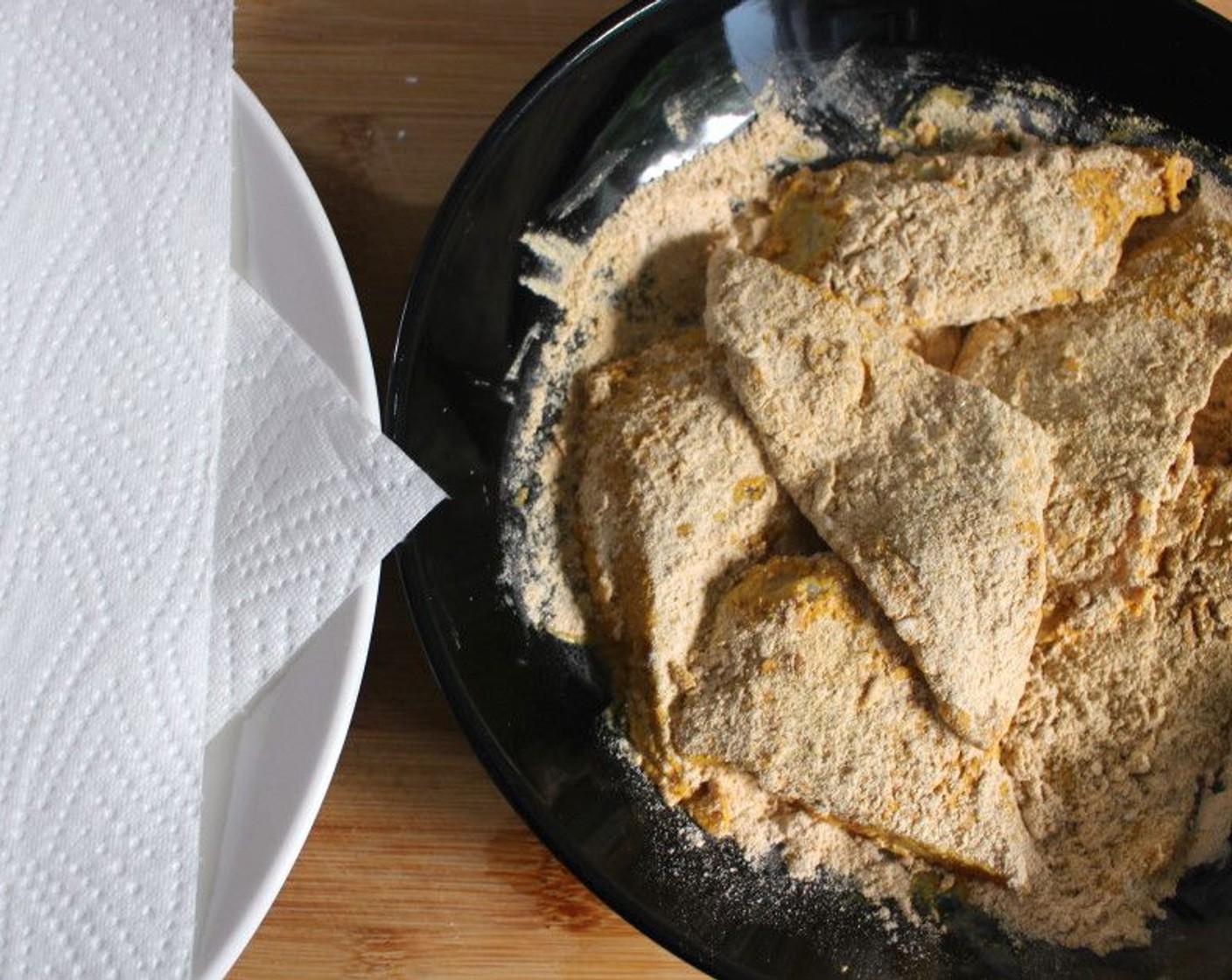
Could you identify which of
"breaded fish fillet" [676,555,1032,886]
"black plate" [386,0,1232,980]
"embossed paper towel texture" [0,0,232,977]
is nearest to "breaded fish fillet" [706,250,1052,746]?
"breaded fish fillet" [676,555,1032,886]

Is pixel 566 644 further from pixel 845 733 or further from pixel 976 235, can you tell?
pixel 976 235

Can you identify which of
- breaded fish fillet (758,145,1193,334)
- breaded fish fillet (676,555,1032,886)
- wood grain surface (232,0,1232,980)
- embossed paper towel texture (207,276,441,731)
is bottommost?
wood grain surface (232,0,1232,980)

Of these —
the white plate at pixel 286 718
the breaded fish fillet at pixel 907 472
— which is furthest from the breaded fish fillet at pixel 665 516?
the white plate at pixel 286 718

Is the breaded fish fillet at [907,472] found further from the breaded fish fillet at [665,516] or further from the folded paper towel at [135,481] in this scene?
the folded paper towel at [135,481]

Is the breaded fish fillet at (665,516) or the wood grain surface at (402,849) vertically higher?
the breaded fish fillet at (665,516)

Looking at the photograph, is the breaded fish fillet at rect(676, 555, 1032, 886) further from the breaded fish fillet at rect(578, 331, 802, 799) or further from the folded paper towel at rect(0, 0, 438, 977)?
the folded paper towel at rect(0, 0, 438, 977)
